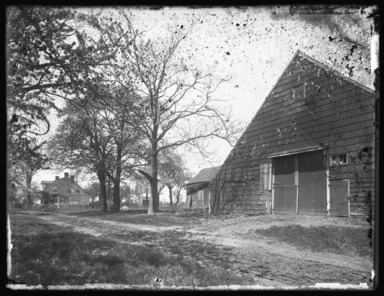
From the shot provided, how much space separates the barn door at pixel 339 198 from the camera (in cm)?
934

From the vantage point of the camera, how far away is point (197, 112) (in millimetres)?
6098

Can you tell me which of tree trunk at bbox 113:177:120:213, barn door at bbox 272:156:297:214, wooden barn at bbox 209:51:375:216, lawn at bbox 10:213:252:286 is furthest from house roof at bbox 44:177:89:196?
barn door at bbox 272:156:297:214

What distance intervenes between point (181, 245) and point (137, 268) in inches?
66.5

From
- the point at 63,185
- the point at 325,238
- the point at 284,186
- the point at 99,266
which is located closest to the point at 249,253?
the point at 325,238

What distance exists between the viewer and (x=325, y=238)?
291 inches

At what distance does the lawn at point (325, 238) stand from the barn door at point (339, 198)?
1.75m

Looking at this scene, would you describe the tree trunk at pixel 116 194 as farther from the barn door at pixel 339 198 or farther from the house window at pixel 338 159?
the house window at pixel 338 159

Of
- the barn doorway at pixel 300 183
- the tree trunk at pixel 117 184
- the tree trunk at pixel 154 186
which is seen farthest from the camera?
the barn doorway at pixel 300 183

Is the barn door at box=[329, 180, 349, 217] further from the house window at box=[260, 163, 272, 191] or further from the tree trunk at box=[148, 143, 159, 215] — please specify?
the tree trunk at box=[148, 143, 159, 215]

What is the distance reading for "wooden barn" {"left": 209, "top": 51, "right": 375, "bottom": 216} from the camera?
8852mm

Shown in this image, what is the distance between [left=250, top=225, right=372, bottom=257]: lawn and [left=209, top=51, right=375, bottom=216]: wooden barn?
1.12m

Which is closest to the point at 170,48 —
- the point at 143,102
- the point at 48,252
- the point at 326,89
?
the point at 143,102

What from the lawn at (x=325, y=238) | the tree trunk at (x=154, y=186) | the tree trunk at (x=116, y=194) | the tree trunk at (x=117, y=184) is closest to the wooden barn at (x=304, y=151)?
the lawn at (x=325, y=238)

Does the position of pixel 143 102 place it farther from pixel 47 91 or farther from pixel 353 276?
pixel 353 276
